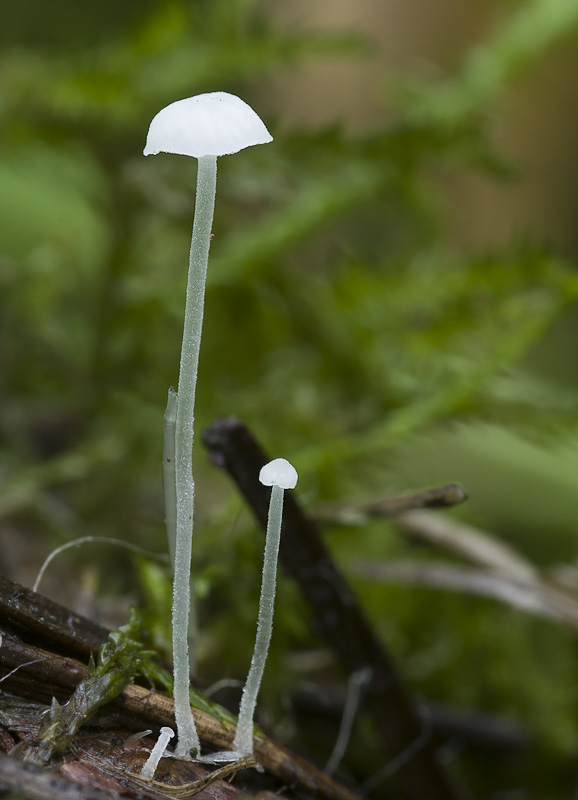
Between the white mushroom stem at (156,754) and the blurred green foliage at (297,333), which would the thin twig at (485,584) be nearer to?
the blurred green foliage at (297,333)

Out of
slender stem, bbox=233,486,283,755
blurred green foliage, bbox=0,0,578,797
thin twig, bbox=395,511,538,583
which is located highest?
blurred green foliage, bbox=0,0,578,797

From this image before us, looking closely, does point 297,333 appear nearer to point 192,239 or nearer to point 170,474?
point 170,474

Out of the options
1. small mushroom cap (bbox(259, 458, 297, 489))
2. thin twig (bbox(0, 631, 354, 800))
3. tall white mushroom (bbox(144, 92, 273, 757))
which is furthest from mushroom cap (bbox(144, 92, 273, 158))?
thin twig (bbox(0, 631, 354, 800))

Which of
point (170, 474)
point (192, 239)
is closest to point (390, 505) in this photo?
point (170, 474)

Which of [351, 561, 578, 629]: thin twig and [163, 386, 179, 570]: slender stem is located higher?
[351, 561, 578, 629]: thin twig

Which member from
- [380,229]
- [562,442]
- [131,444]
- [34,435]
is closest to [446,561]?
[562,442]

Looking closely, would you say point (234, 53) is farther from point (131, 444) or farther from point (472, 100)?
point (131, 444)

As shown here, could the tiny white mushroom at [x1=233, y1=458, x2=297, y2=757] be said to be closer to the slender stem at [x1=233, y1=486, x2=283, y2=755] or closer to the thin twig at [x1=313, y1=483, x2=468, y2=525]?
the slender stem at [x1=233, y1=486, x2=283, y2=755]

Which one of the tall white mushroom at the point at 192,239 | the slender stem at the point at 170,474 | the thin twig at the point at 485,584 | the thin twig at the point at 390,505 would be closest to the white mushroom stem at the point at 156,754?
the tall white mushroom at the point at 192,239
